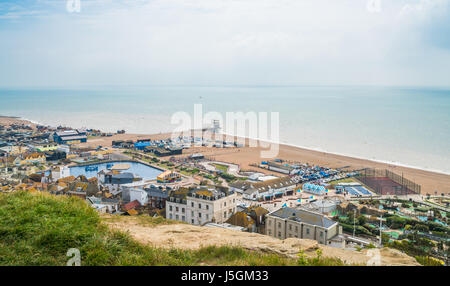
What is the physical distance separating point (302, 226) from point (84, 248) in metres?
7.74

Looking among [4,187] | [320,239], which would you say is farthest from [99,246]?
[4,187]

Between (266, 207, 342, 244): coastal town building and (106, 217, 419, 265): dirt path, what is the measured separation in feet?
15.9

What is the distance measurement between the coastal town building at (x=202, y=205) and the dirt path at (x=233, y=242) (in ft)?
21.1

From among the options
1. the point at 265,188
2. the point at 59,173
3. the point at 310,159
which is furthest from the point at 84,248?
the point at 310,159

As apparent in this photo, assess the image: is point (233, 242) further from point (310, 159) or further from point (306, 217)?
point (310, 159)

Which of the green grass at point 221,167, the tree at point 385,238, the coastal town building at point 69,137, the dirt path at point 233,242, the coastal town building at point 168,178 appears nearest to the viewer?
the dirt path at point 233,242

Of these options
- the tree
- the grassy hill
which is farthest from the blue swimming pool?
the grassy hill

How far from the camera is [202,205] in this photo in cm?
Result: 1271

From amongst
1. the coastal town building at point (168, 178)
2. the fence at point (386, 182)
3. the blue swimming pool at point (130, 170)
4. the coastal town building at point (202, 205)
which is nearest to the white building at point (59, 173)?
the blue swimming pool at point (130, 170)

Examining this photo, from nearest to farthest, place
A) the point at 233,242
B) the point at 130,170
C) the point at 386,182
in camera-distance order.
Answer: the point at 233,242
the point at 386,182
the point at 130,170

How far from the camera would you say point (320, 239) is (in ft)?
32.9

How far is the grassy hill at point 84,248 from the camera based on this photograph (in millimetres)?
3688

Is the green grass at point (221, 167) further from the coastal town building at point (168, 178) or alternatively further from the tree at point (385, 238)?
the tree at point (385, 238)

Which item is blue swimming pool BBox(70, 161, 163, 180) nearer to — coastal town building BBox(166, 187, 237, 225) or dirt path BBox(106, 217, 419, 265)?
coastal town building BBox(166, 187, 237, 225)
